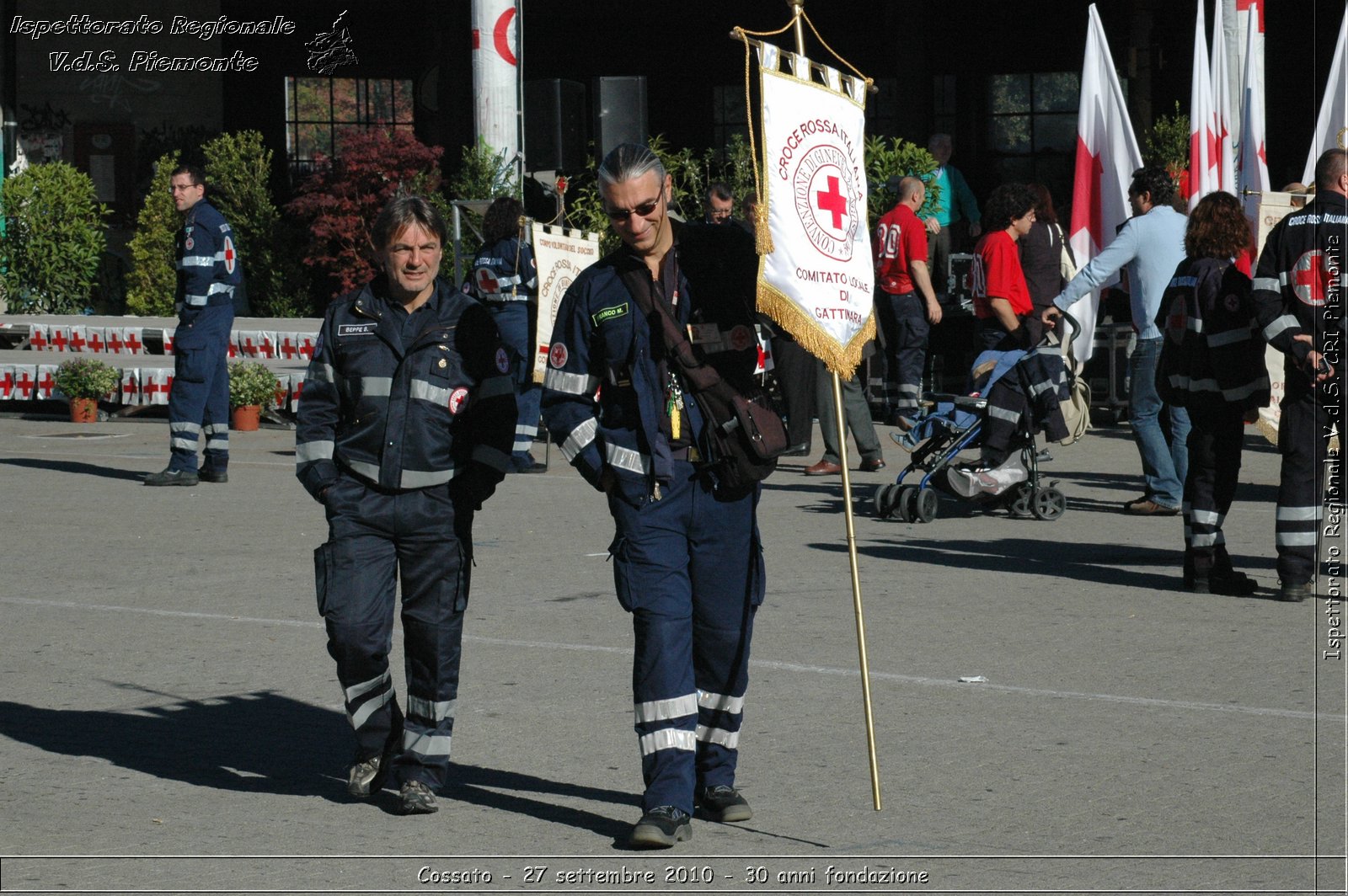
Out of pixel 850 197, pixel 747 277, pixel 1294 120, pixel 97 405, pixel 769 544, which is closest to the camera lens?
pixel 747 277

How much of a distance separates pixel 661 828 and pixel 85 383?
14.7 meters

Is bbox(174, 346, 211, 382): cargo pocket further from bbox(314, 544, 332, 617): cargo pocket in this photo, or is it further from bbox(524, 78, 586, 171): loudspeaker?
bbox(314, 544, 332, 617): cargo pocket

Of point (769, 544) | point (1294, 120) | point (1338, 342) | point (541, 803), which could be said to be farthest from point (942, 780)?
point (1294, 120)

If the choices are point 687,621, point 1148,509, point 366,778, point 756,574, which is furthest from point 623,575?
point 1148,509

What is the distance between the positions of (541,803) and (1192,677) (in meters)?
2.92

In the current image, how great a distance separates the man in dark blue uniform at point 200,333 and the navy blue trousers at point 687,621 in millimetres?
8298

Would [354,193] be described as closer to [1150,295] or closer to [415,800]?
[1150,295]

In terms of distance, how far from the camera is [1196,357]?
9.01 m

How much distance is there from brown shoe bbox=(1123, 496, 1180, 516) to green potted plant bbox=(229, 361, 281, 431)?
29.9ft

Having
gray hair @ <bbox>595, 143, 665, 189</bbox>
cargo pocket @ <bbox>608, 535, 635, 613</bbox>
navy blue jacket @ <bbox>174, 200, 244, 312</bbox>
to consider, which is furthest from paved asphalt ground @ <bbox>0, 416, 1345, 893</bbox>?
navy blue jacket @ <bbox>174, 200, 244, 312</bbox>

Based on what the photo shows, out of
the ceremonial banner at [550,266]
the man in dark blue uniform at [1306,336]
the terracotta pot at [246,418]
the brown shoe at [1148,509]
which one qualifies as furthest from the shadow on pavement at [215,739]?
the terracotta pot at [246,418]

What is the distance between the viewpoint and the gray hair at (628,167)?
17.3ft

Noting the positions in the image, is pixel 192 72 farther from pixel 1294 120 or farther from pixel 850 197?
pixel 850 197

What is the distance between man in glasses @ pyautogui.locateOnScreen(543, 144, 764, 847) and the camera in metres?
5.28
